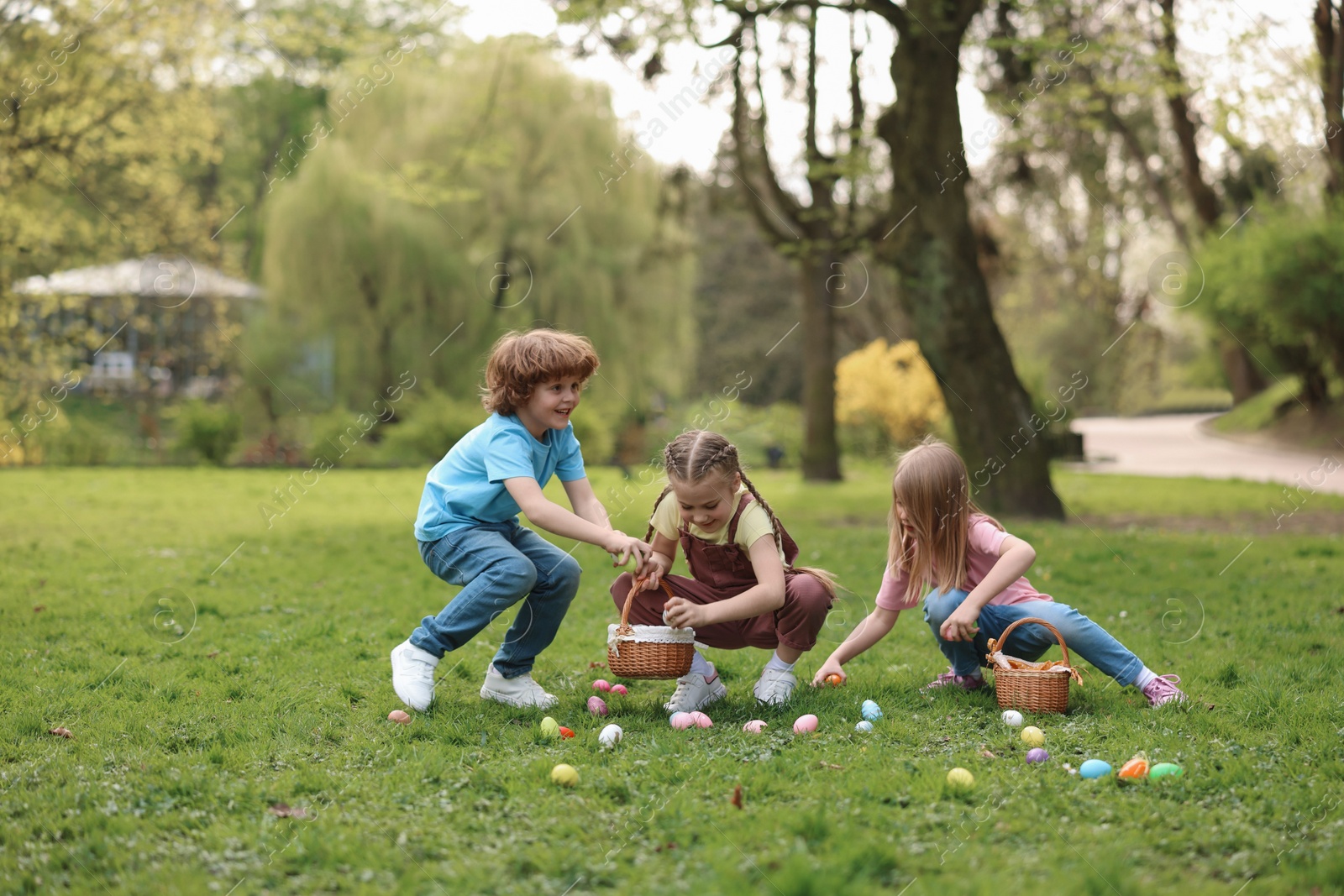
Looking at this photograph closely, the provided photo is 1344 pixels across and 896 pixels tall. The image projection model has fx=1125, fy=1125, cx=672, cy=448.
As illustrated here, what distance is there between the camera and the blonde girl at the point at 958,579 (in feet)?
14.8

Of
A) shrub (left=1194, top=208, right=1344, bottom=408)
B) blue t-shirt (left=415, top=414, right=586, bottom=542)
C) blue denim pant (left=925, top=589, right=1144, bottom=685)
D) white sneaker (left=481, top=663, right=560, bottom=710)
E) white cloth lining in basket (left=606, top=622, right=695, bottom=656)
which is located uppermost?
shrub (left=1194, top=208, right=1344, bottom=408)

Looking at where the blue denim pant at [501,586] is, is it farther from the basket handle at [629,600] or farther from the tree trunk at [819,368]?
the tree trunk at [819,368]

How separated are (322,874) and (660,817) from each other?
0.94m

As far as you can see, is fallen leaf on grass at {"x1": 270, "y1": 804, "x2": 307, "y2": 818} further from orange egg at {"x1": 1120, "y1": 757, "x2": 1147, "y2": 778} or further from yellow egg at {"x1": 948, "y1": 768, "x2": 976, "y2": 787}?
orange egg at {"x1": 1120, "y1": 757, "x2": 1147, "y2": 778}

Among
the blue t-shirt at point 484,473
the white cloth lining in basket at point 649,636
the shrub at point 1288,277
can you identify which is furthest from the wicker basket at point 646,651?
the shrub at point 1288,277

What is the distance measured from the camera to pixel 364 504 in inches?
561

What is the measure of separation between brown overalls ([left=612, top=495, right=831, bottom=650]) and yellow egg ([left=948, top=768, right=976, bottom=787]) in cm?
106

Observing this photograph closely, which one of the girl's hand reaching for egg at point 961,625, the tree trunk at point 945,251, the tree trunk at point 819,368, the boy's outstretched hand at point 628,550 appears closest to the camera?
the boy's outstretched hand at point 628,550

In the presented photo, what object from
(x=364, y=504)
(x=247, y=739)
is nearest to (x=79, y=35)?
(x=364, y=504)

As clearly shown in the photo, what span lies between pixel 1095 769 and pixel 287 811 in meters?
2.49

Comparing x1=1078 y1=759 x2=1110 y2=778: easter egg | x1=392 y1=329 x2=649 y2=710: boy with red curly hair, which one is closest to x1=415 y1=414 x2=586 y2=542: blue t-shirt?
x1=392 y1=329 x2=649 y2=710: boy with red curly hair

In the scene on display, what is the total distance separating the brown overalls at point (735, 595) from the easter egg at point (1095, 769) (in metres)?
1.20

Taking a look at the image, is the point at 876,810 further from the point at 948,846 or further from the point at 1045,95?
the point at 1045,95

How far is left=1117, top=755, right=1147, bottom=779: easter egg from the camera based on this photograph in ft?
11.6
